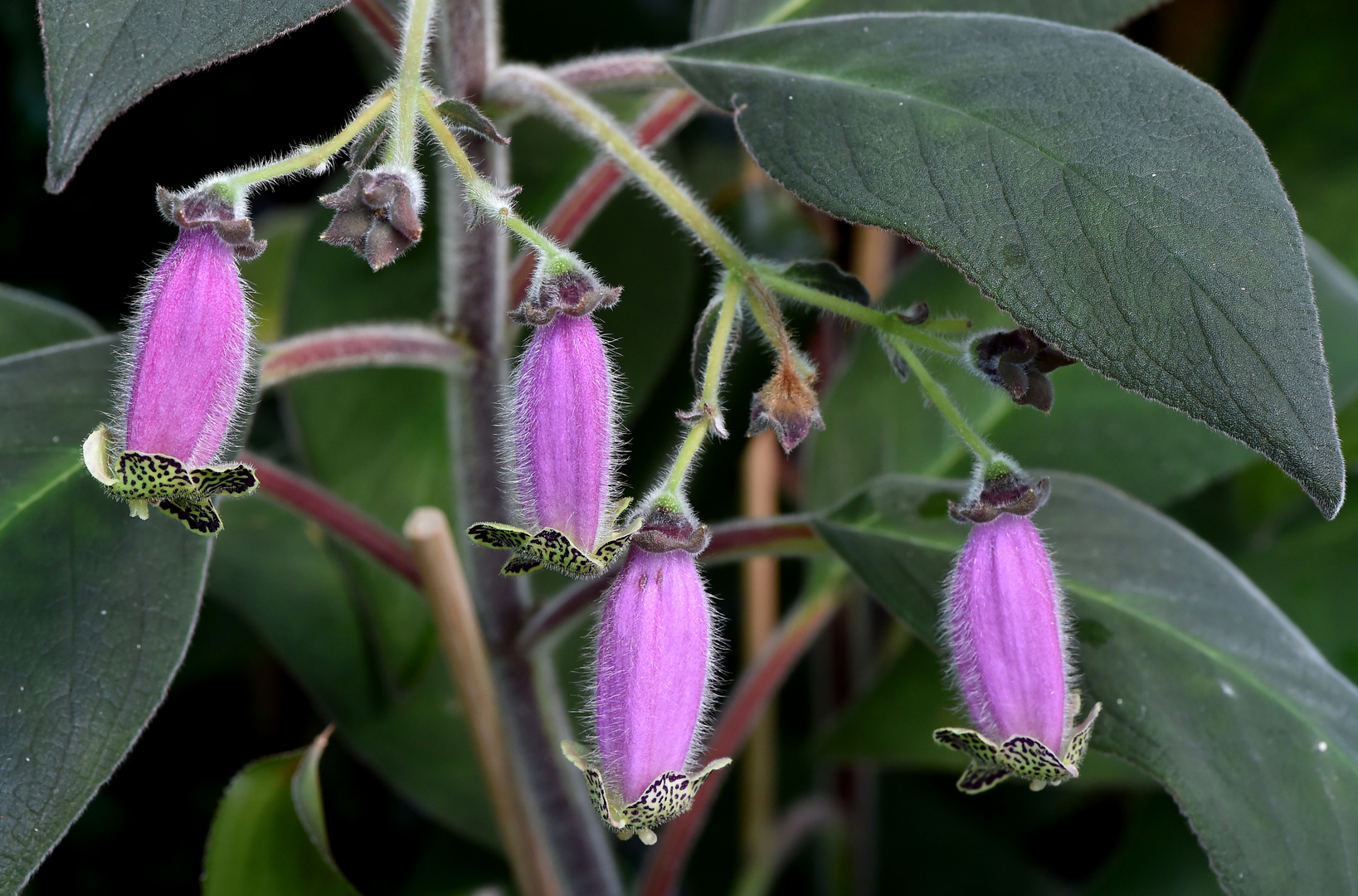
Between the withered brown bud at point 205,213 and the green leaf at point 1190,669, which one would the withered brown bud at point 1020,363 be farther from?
the withered brown bud at point 205,213

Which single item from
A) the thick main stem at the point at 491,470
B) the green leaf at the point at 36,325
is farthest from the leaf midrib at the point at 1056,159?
the green leaf at the point at 36,325

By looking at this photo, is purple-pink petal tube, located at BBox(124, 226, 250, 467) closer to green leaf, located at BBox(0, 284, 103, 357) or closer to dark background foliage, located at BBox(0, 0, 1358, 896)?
green leaf, located at BBox(0, 284, 103, 357)

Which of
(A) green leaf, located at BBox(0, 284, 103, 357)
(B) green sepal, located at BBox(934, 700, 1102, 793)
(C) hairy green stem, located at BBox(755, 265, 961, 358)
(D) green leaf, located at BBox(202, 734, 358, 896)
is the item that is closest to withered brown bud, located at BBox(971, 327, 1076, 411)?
(C) hairy green stem, located at BBox(755, 265, 961, 358)

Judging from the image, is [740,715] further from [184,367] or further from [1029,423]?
[184,367]

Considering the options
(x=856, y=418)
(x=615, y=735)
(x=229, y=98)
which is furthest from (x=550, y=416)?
(x=229, y=98)

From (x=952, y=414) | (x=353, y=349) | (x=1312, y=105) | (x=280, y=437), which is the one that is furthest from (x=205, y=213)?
(x=1312, y=105)

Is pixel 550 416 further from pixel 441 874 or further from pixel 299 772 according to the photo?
pixel 441 874
